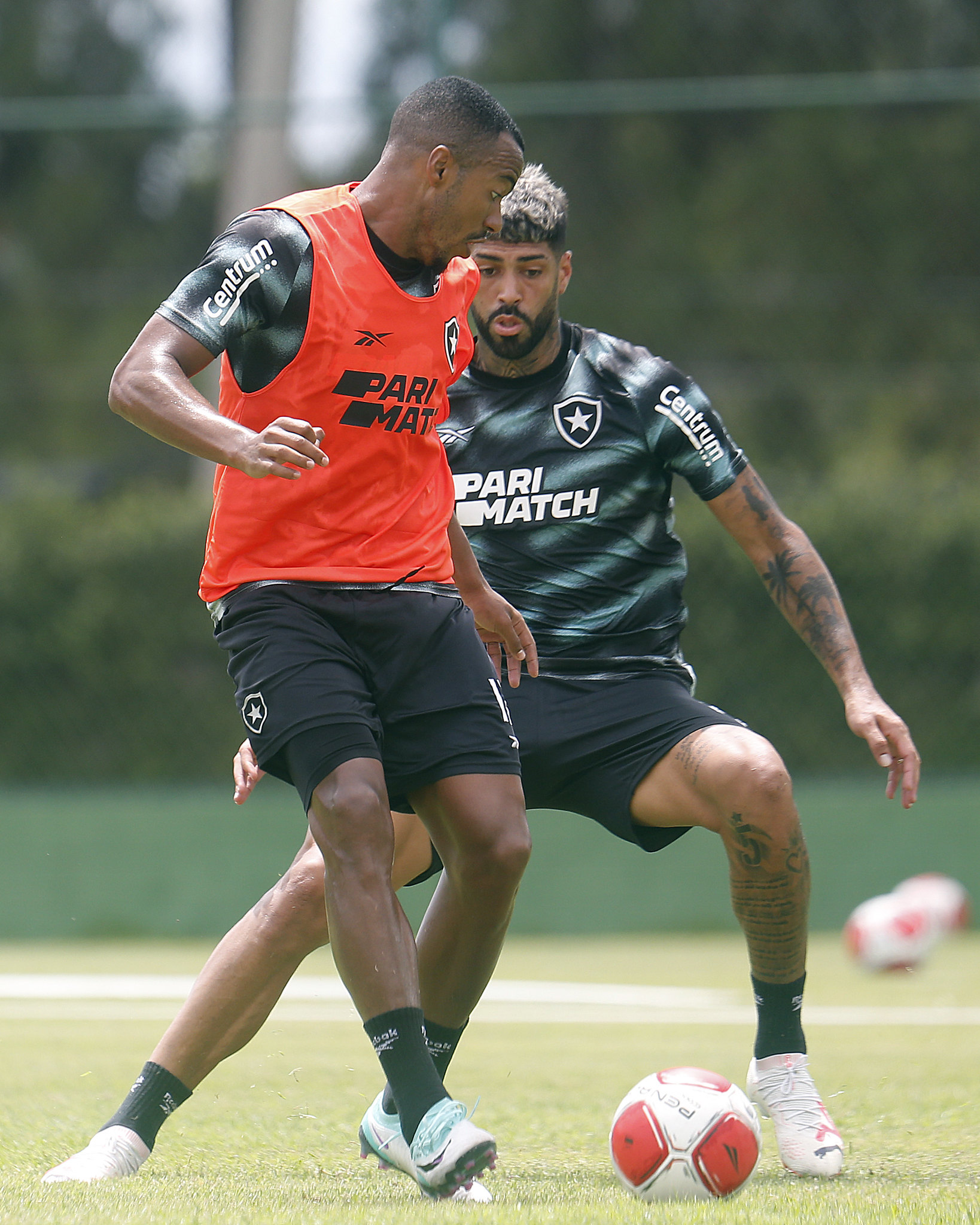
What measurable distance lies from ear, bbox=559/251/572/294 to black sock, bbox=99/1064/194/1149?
2.33 metres

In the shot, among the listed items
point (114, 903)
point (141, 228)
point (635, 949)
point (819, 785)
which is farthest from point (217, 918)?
point (141, 228)

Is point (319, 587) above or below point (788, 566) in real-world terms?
above

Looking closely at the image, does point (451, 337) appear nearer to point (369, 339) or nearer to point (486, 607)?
point (369, 339)

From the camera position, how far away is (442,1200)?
10.5ft

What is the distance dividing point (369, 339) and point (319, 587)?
1.74 ft

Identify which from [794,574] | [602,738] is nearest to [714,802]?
[602,738]

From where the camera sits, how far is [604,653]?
4.55m

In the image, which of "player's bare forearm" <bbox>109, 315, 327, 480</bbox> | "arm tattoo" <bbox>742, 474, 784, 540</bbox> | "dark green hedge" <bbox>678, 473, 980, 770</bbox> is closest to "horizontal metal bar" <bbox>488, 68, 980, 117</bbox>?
"dark green hedge" <bbox>678, 473, 980, 770</bbox>

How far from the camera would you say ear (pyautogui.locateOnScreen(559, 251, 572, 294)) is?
4676mm

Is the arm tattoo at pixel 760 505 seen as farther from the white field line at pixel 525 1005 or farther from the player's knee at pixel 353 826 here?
the white field line at pixel 525 1005

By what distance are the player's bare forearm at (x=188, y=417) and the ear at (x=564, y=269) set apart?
157cm

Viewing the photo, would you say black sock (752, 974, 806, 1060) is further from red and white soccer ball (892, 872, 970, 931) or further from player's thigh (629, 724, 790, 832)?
red and white soccer ball (892, 872, 970, 931)

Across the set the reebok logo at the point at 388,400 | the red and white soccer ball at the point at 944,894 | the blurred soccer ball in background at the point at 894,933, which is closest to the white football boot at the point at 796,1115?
the reebok logo at the point at 388,400

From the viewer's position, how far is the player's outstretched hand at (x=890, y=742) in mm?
3879
